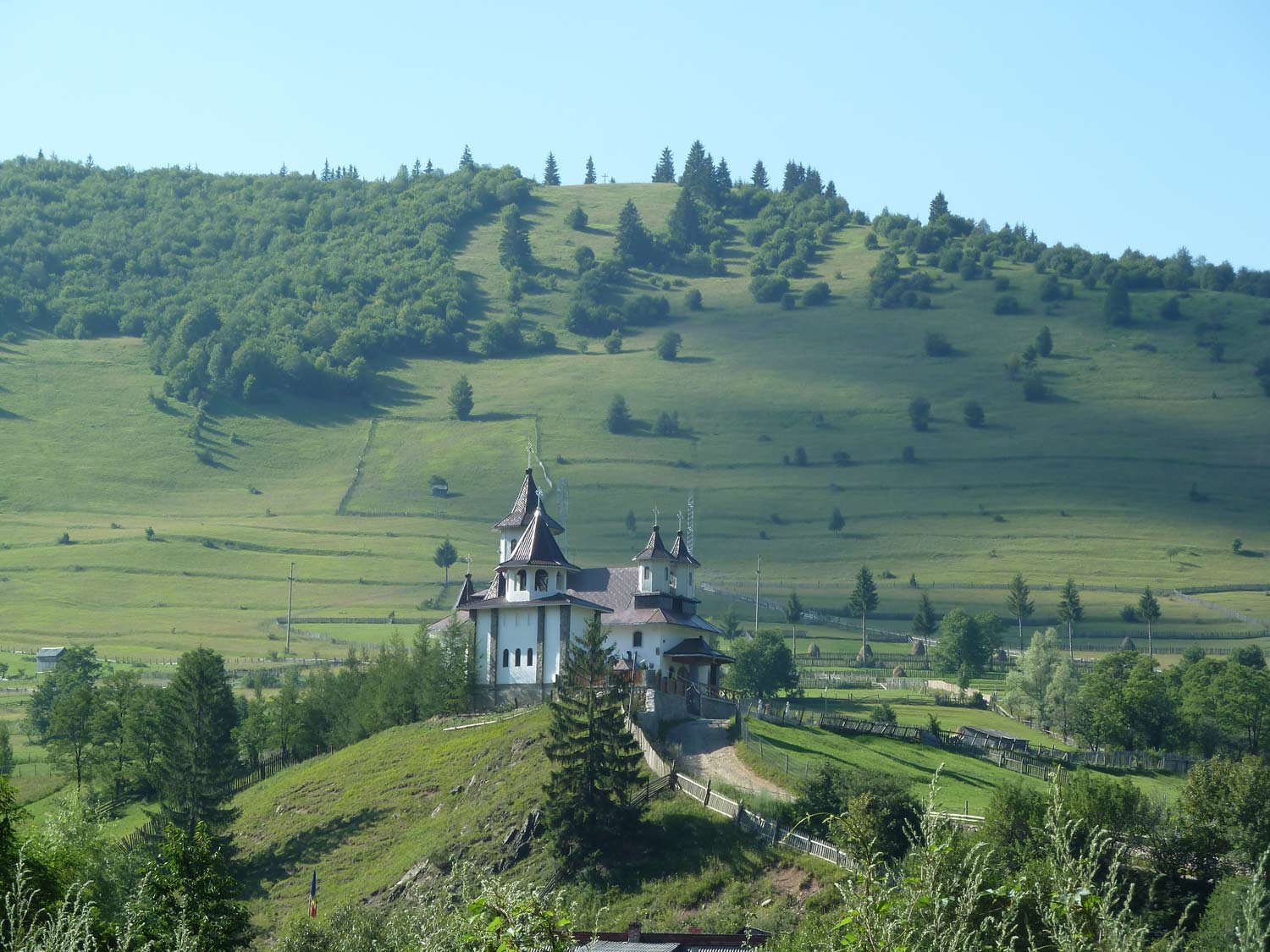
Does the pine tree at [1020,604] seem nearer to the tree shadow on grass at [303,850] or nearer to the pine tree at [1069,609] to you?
the pine tree at [1069,609]

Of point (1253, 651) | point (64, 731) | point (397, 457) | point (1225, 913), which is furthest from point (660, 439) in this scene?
point (1225, 913)

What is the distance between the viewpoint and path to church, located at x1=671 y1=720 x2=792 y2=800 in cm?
6769

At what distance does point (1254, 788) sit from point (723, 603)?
269ft

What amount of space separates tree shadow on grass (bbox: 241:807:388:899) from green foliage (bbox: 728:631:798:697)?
119ft

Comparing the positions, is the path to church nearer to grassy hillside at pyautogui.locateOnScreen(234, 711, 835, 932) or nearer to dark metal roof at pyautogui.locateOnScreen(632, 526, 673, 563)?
grassy hillside at pyautogui.locateOnScreen(234, 711, 835, 932)

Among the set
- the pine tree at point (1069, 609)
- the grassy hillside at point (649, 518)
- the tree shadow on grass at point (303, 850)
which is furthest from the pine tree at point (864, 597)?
the tree shadow on grass at point (303, 850)

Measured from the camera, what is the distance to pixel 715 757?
71.5 meters

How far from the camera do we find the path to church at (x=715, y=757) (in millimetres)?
67688

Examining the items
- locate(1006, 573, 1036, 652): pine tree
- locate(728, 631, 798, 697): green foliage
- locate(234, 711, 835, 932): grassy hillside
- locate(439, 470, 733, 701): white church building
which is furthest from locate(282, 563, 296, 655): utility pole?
locate(1006, 573, 1036, 652): pine tree

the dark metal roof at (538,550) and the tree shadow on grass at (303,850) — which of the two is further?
the dark metal roof at (538,550)

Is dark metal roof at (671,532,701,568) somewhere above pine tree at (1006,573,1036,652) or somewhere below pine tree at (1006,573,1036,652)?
above

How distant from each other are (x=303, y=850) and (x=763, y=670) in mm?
40272

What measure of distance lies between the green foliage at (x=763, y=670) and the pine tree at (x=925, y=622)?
26405 millimetres

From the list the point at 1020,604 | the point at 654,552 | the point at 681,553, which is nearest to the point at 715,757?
the point at 654,552
